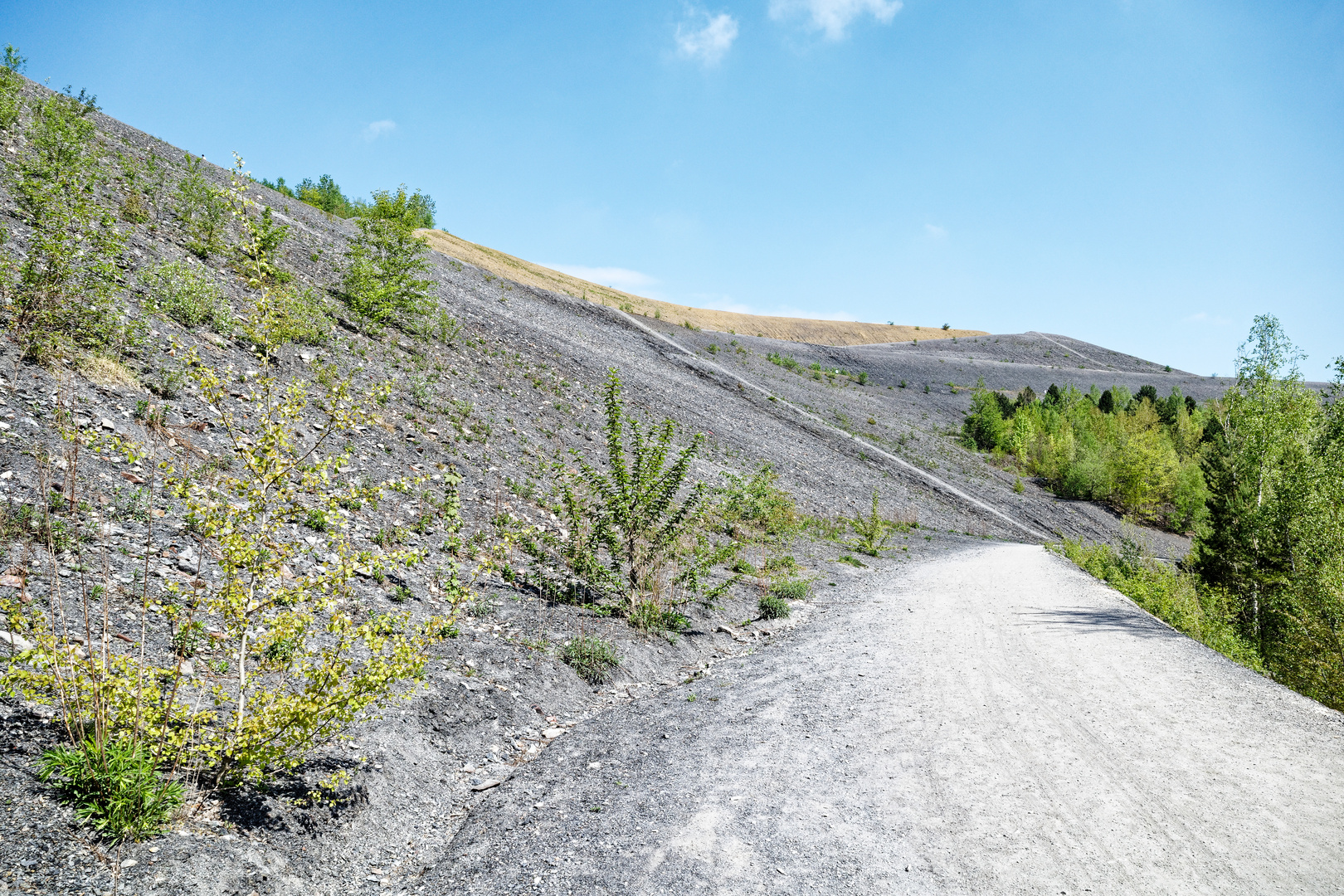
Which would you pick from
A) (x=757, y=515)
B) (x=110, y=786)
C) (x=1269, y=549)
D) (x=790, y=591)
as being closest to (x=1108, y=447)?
(x=1269, y=549)

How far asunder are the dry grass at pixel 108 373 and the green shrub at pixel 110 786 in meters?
6.37

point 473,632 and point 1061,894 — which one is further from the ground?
point 1061,894

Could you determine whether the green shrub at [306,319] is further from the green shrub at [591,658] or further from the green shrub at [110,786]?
the green shrub at [110,786]

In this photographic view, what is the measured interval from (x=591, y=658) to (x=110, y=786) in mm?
4694

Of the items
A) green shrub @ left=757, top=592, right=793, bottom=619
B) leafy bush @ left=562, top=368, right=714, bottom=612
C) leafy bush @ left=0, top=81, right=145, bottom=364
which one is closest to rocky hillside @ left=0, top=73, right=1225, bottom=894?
leafy bush @ left=0, top=81, right=145, bottom=364

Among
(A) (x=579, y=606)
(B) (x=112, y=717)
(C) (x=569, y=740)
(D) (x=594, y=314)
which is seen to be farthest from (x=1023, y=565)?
(D) (x=594, y=314)

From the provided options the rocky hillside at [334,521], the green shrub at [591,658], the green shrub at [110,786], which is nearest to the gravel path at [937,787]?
the green shrub at [591,658]

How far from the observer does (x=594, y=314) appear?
4209 cm

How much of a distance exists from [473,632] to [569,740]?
1961 millimetres

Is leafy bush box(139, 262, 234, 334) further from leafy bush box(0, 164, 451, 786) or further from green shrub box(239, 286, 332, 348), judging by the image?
leafy bush box(0, 164, 451, 786)

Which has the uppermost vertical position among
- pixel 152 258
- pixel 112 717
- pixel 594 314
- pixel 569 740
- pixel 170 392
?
pixel 594 314

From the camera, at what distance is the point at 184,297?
1090 centimetres

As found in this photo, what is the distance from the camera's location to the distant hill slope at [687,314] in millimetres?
51938

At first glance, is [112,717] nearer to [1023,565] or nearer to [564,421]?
[564,421]
